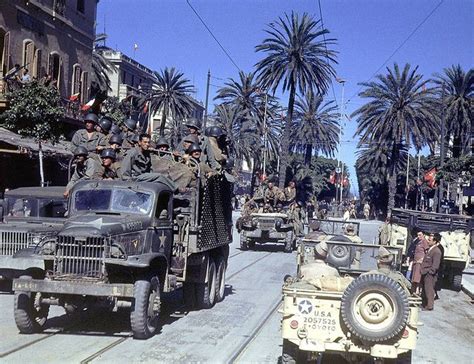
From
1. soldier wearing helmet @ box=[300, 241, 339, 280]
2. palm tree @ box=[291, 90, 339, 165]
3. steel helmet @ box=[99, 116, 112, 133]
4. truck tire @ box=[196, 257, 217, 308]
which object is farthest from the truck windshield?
palm tree @ box=[291, 90, 339, 165]

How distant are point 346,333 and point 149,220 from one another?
163 inches

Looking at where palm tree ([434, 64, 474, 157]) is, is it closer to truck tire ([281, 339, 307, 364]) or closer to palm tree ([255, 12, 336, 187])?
palm tree ([255, 12, 336, 187])

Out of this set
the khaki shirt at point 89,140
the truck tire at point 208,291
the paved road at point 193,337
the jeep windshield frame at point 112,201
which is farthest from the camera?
the khaki shirt at point 89,140

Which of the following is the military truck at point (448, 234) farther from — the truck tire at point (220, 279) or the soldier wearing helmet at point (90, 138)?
the soldier wearing helmet at point (90, 138)

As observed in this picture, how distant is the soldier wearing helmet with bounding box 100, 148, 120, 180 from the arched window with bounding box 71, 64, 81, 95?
2554cm

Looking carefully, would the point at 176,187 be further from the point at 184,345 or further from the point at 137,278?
the point at 184,345

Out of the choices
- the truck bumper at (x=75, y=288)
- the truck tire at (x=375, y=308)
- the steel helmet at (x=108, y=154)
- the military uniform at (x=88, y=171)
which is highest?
the steel helmet at (x=108, y=154)

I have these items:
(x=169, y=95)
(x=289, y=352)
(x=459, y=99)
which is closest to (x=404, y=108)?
(x=459, y=99)

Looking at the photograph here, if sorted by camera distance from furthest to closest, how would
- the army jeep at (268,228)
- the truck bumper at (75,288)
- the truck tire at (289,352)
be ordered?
1. the army jeep at (268,228)
2. the truck bumper at (75,288)
3. the truck tire at (289,352)

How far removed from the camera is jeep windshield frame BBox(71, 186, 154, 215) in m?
10.0

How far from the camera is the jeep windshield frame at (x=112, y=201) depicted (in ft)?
32.9

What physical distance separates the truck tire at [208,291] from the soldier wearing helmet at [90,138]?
10.9 ft

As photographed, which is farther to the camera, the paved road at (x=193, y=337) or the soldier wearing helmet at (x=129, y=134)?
the soldier wearing helmet at (x=129, y=134)

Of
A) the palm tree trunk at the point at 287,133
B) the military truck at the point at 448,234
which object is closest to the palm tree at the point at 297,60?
the palm tree trunk at the point at 287,133
